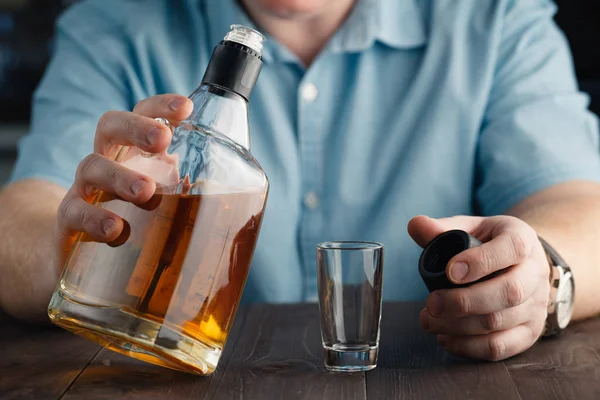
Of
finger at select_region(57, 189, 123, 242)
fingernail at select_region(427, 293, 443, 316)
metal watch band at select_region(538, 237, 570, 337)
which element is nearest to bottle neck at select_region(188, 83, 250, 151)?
finger at select_region(57, 189, 123, 242)

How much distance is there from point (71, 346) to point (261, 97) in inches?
23.3

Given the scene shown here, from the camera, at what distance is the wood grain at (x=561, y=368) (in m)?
0.60

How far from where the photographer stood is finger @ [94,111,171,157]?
2.04 feet

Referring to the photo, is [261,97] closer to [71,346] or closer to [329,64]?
[329,64]

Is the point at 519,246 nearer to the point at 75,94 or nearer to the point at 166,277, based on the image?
the point at 166,277

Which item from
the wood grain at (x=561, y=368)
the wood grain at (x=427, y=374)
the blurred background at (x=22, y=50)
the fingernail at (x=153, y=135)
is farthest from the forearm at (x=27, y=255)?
the blurred background at (x=22, y=50)

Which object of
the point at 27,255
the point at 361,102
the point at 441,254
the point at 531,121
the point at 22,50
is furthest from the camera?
the point at 22,50

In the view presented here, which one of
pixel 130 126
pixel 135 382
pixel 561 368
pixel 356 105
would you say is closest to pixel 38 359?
pixel 135 382

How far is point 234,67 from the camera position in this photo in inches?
24.4

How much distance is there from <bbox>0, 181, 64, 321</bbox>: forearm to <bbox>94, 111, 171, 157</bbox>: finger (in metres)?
0.18

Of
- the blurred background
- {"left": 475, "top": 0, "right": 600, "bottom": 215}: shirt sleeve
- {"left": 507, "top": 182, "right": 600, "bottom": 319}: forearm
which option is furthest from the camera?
the blurred background

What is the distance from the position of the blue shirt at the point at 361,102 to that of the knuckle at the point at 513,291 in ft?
1.62

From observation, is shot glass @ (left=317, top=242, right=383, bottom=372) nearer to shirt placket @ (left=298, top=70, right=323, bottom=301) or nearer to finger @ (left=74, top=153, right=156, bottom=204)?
finger @ (left=74, top=153, right=156, bottom=204)

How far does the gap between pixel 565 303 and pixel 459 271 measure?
0.20 metres
